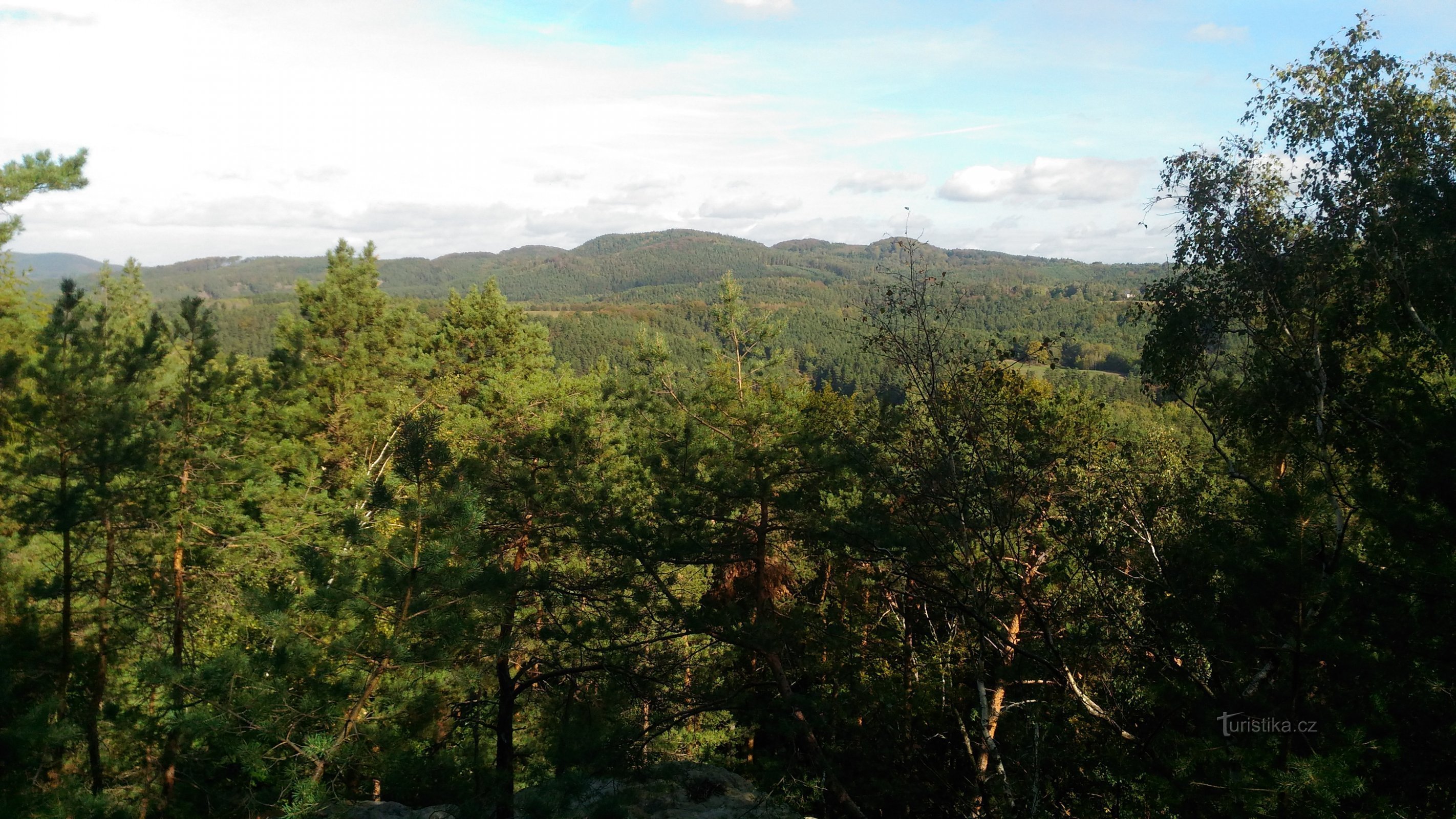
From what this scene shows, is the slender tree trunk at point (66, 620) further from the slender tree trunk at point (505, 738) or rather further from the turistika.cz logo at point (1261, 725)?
the turistika.cz logo at point (1261, 725)

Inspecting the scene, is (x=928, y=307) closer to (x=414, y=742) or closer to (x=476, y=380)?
(x=414, y=742)

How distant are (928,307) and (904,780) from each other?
595 centimetres

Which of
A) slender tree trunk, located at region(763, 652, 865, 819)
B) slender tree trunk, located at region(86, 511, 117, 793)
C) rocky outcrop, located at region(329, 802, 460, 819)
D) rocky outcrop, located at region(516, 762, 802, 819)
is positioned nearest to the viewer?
rocky outcrop, located at region(516, 762, 802, 819)

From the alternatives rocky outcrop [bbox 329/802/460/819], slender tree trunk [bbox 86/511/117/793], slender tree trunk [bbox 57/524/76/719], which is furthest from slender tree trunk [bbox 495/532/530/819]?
slender tree trunk [bbox 57/524/76/719]

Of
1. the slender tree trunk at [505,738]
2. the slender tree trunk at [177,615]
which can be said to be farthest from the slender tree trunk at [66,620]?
the slender tree trunk at [505,738]

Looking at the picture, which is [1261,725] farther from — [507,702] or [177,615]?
[177,615]

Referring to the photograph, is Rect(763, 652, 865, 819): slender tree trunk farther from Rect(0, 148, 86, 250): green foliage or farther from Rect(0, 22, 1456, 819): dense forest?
Rect(0, 148, 86, 250): green foliage

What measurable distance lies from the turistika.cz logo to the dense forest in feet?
0.13

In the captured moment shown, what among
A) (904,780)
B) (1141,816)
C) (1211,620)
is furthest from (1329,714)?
(904,780)

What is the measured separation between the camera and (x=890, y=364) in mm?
7219

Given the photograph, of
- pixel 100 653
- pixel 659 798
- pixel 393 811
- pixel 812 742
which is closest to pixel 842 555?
pixel 812 742

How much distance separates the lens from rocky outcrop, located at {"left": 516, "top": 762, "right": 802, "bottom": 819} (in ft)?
25.0

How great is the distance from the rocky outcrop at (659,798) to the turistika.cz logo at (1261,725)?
4654 mm

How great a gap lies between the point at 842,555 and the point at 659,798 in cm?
434
